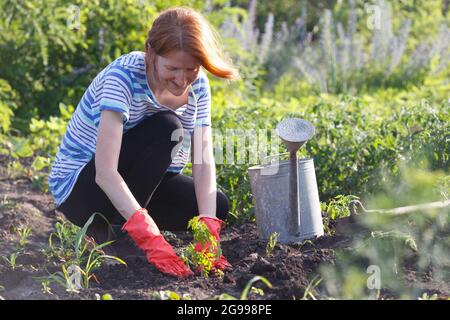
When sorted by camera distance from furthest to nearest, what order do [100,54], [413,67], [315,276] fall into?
[413,67] < [100,54] < [315,276]

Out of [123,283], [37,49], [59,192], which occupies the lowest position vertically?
[123,283]

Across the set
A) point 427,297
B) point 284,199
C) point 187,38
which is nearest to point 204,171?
point 284,199

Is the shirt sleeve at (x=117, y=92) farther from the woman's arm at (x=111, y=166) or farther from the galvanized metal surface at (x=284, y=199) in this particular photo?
the galvanized metal surface at (x=284, y=199)

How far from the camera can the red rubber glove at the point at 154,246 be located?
2.91m

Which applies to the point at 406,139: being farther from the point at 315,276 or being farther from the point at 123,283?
the point at 123,283

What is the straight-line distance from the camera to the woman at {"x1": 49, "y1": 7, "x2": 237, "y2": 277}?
2.94 metres

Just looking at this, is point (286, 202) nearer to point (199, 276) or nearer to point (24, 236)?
point (199, 276)

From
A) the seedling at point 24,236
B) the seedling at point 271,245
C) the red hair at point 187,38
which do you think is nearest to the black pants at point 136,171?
the seedling at point 24,236

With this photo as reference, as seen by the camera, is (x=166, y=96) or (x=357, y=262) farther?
(x=166, y=96)

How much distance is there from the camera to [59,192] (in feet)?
11.3

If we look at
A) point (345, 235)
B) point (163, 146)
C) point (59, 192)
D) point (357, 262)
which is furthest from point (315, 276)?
point (59, 192)

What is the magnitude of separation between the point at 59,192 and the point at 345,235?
1.20m

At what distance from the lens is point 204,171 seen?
333 cm

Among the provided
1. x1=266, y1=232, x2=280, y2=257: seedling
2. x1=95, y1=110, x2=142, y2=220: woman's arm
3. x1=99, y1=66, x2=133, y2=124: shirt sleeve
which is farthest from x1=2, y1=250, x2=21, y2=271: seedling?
x1=266, y1=232, x2=280, y2=257: seedling
